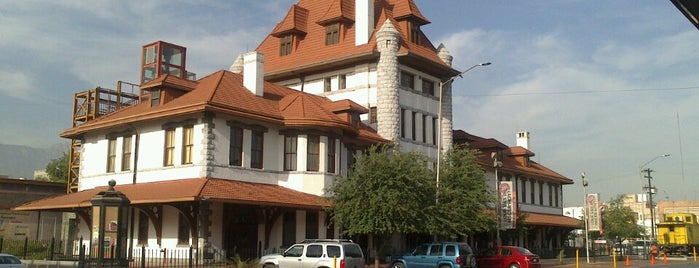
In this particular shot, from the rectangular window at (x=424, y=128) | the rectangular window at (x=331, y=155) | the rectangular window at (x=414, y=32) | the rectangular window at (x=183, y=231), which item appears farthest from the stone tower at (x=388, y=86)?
the rectangular window at (x=183, y=231)

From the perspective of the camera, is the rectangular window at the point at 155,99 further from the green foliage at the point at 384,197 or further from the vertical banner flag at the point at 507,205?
the vertical banner flag at the point at 507,205

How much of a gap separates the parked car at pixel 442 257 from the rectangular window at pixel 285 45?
69.5ft

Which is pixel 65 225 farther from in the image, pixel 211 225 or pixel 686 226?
pixel 686 226

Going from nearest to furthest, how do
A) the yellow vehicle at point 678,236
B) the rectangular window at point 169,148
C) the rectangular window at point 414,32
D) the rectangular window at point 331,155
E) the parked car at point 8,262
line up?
1. the parked car at point 8,262
2. the rectangular window at point 169,148
3. the rectangular window at point 331,155
4. the rectangular window at point 414,32
5. the yellow vehicle at point 678,236

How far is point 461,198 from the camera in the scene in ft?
115

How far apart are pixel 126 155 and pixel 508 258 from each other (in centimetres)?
2066

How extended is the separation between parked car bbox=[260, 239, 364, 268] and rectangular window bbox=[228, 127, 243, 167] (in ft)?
28.3

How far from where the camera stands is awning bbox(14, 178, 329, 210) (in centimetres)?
2875

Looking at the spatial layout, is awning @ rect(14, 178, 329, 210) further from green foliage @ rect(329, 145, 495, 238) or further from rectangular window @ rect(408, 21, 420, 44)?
rectangular window @ rect(408, 21, 420, 44)

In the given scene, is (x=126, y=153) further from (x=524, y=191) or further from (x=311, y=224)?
(x=524, y=191)

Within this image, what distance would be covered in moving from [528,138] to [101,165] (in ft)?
135

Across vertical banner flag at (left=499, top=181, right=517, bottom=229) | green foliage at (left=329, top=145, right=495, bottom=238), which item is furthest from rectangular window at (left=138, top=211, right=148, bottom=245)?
vertical banner flag at (left=499, top=181, right=517, bottom=229)

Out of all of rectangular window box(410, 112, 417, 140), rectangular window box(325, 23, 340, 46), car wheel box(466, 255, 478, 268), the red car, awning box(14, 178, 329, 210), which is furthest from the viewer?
rectangular window box(325, 23, 340, 46)

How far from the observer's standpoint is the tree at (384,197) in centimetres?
3041
